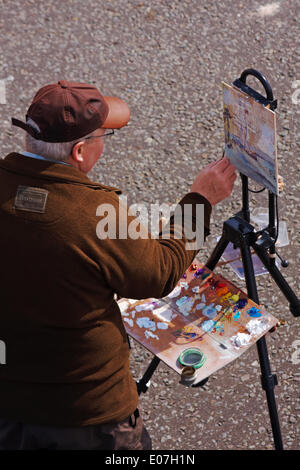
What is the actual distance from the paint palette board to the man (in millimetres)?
339

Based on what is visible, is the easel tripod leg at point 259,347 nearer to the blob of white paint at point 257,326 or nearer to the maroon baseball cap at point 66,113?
the blob of white paint at point 257,326

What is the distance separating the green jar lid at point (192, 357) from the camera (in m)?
2.46

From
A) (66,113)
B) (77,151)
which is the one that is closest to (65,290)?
(77,151)

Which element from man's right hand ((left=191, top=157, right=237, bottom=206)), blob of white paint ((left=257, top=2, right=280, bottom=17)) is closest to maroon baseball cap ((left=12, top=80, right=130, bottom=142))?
man's right hand ((left=191, top=157, right=237, bottom=206))

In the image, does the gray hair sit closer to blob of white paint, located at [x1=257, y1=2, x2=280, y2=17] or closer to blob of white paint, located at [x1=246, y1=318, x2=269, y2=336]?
blob of white paint, located at [x1=246, y1=318, x2=269, y2=336]

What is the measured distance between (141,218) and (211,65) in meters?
1.76

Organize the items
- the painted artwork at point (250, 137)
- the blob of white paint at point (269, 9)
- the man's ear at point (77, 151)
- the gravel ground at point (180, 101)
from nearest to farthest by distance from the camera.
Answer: the man's ear at point (77, 151)
the painted artwork at point (250, 137)
the gravel ground at point (180, 101)
the blob of white paint at point (269, 9)

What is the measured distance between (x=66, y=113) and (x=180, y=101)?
3.34 meters

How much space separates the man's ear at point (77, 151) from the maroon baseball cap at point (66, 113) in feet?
0.08

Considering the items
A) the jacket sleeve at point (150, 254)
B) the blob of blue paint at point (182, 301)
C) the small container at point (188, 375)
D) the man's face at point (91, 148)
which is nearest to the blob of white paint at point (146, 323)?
the blob of blue paint at point (182, 301)

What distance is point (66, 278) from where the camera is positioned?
1.88 meters

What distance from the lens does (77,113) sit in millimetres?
1931

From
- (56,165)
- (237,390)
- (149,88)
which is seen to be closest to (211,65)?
(149,88)

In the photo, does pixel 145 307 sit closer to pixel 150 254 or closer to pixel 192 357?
pixel 192 357
